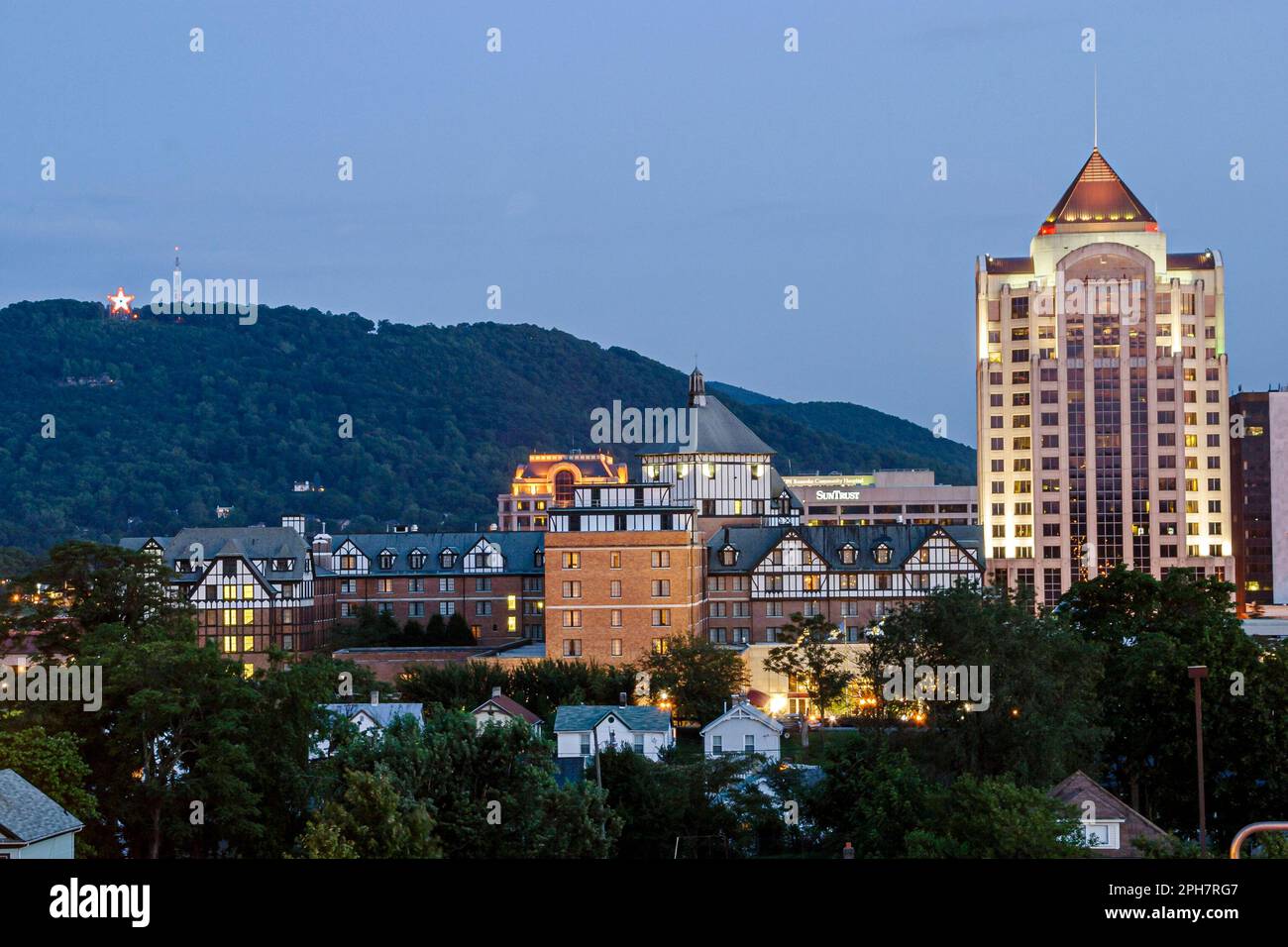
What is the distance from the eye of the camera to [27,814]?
26906mm

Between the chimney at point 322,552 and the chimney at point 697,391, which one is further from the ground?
the chimney at point 697,391

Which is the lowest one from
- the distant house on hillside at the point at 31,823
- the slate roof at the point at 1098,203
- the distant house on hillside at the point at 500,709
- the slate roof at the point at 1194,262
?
the distant house on hillside at the point at 500,709

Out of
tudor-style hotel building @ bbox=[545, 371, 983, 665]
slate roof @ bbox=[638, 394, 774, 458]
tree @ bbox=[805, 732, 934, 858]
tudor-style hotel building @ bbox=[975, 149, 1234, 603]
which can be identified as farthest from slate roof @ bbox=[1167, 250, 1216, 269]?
tree @ bbox=[805, 732, 934, 858]

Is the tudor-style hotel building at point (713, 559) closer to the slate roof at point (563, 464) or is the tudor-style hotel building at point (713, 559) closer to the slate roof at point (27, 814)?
the slate roof at point (27, 814)

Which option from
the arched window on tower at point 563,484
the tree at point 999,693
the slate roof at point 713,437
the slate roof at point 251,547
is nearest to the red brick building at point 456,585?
the slate roof at point 251,547

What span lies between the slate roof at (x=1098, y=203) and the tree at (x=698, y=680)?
220ft

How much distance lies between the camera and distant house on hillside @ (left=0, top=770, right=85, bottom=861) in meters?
25.5

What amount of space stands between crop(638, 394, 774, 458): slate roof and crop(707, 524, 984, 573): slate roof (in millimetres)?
8684

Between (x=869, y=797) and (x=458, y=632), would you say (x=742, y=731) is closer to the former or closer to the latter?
(x=869, y=797)

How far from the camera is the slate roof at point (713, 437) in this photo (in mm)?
92875

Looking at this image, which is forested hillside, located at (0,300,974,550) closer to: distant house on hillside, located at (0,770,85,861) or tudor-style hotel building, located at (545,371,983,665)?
tudor-style hotel building, located at (545,371,983,665)

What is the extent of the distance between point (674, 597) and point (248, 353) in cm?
12730

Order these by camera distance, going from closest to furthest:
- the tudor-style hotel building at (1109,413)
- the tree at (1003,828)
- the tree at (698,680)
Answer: the tree at (1003,828)
the tree at (698,680)
the tudor-style hotel building at (1109,413)

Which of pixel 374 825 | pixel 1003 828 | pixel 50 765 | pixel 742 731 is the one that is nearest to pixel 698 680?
pixel 742 731
